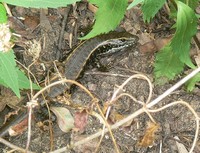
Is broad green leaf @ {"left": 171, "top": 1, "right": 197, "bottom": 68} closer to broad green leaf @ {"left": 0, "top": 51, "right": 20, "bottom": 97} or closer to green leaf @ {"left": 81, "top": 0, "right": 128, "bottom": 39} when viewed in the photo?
green leaf @ {"left": 81, "top": 0, "right": 128, "bottom": 39}

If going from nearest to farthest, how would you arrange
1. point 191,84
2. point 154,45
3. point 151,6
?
point 151,6 < point 191,84 < point 154,45

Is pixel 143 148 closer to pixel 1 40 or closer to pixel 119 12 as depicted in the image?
pixel 119 12

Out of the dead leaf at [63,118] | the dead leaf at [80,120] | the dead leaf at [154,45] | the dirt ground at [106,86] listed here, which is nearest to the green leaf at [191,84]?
the dirt ground at [106,86]

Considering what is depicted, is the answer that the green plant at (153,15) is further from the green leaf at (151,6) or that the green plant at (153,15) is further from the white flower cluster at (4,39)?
the white flower cluster at (4,39)

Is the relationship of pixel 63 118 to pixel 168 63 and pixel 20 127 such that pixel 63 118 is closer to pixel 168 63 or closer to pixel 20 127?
pixel 20 127

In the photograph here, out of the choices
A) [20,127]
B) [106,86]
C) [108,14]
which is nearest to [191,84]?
[106,86]

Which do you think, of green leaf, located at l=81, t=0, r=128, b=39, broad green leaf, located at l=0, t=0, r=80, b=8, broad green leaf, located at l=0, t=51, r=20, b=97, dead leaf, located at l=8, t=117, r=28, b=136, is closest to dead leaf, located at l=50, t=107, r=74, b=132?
dead leaf, located at l=8, t=117, r=28, b=136

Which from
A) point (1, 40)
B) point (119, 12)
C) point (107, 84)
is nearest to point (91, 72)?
point (107, 84)
